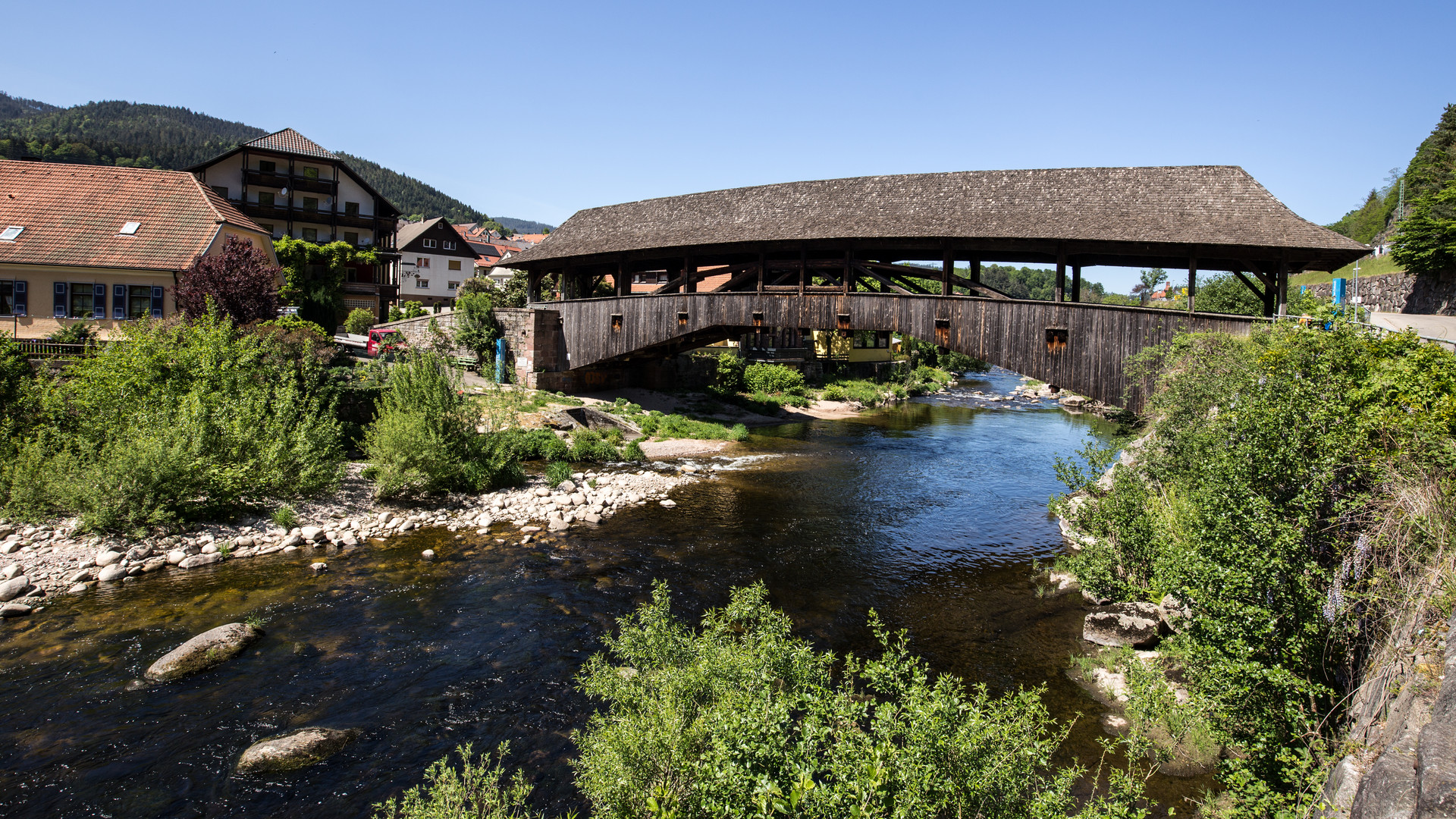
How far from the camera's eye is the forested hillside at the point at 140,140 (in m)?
68.0

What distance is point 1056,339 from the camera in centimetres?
1588

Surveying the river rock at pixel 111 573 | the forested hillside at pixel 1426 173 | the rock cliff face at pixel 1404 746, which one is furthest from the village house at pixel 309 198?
the forested hillside at pixel 1426 173

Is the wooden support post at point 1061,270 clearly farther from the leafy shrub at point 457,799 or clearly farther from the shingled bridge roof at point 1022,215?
the leafy shrub at point 457,799

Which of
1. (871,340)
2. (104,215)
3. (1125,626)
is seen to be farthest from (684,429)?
(871,340)

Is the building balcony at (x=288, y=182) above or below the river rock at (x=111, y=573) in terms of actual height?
above

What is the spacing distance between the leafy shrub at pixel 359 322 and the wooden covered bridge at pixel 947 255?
12.9 m

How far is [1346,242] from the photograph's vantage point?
1316 centimetres

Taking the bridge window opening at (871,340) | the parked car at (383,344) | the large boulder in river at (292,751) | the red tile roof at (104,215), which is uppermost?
the red tile roof at (104,215)

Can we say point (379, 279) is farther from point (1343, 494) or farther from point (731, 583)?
point (1343, 494)

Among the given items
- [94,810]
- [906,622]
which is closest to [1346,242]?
[906,622]

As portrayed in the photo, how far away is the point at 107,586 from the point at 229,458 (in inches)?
123

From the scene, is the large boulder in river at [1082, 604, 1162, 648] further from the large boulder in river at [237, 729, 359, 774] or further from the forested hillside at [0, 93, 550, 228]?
the forested hillside at [0, 93, 550, 228]

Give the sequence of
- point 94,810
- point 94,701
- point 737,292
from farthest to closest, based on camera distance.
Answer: point 737,292 < point 94,701 < point 94,810

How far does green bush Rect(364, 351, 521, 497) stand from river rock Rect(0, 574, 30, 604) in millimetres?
5291
